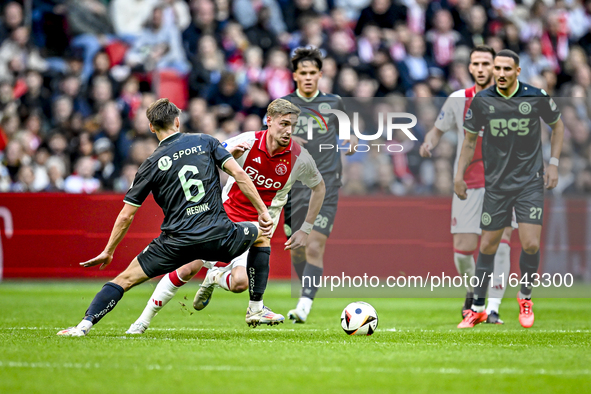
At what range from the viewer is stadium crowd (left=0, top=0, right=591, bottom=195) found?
13836mm

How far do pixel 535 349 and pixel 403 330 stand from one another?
1.67 metres

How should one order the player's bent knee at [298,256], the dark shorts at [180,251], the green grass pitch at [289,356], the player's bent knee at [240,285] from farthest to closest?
the player's bent knee at [298,256]
the player's bent knee at [240,285]
the dark shorts at [180,251]
the green grass pitch at [289,356]

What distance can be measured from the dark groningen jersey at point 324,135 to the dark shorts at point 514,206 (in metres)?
1.69

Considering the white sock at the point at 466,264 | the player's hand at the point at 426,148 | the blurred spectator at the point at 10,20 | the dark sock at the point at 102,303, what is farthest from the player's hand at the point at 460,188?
the blurred spectator at the point at 10,20

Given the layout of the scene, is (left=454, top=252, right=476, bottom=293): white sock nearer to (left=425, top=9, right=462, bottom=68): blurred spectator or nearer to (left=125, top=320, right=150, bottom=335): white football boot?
(left=125, top=320, right=150, bottom=335): white football boot

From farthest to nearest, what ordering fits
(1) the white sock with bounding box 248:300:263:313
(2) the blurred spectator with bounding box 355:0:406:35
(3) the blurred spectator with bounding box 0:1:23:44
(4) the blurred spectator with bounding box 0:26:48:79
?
(2) the blurred spectator with bounding box 355:0:406:35, (3) the blurred spectator with bounding box 0:1:23:44, (4) the blurred spectator with bounding box 0:26:48:79, (1) the white sock with bounding box 248:300:263:313

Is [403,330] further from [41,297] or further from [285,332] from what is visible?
[41,297]

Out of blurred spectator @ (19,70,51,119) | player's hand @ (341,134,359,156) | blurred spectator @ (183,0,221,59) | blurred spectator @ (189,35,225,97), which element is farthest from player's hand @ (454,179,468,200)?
blurred spectator @ (19,70,51,119)

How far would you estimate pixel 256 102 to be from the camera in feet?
47.7

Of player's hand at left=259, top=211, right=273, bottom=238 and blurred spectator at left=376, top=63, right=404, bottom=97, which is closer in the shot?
player's hand at left=259, top=211, right=273, bottom=238

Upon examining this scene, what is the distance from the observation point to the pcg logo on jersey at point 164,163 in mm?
6371

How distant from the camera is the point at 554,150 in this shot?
8.50m

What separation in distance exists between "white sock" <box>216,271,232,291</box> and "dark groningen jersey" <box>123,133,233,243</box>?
1.01 m

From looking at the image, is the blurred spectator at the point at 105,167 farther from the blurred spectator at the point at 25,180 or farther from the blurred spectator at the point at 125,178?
the blurred spectator at the point at 25,180
